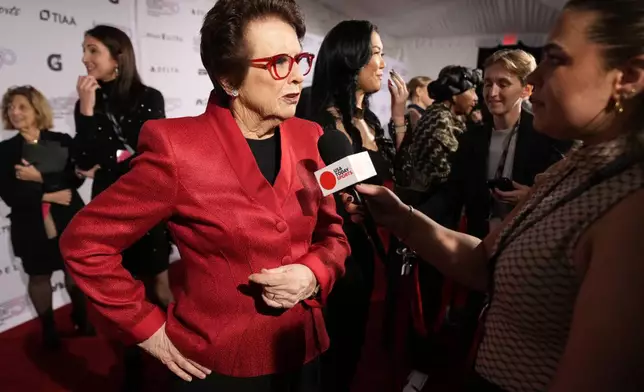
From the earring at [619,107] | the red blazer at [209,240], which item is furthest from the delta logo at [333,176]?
the earring at [619,107]

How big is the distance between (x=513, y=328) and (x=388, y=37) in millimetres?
8905

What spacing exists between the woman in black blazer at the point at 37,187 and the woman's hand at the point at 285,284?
2.26 m

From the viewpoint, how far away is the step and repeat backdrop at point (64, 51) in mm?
2738

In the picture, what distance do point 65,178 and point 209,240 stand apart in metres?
2.19

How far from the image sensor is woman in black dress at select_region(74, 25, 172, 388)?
2416mm

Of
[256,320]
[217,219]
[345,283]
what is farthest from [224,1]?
[345,283]

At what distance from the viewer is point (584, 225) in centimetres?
73

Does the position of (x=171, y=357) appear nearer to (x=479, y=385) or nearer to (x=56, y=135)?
(x=479, y=385)

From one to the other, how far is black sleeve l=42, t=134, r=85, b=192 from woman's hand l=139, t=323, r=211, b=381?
2.06 meters

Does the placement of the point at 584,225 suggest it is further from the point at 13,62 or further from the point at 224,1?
the point at 13,62

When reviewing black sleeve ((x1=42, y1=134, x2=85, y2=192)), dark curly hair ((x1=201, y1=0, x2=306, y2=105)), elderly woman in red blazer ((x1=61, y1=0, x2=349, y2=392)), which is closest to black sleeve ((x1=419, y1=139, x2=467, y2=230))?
elderly woman in red blazer ((x1=61, y1=0, x2=349, y2=392))

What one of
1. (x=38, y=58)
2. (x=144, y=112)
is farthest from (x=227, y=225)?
(x=38, y=58)

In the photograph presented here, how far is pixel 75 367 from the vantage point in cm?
260

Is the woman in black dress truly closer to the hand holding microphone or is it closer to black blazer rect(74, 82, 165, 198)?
black blazer rect(74, 82, 165, 198)
